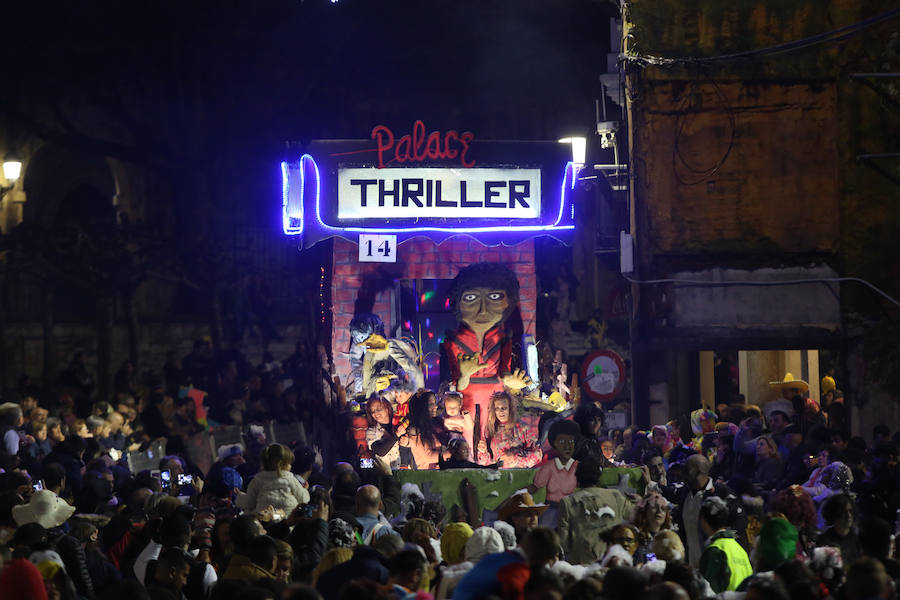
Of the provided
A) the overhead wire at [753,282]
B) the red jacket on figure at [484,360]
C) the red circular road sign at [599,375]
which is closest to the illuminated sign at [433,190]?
the red jacket on figure at [484,360]

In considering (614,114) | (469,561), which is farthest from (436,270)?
(469,561)

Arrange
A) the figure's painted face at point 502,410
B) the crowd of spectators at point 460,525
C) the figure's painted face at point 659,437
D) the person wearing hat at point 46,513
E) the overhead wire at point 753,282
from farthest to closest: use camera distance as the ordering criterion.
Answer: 1. the overhead wire at point 753,282
2. the figure's painted face at point 502,410
3. the figure's painted face at point 659,437
4. the person wearing hat at point 46,513
5. the crowd of spectators at point 460,525

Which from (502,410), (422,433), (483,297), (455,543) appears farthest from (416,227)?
(455,543)

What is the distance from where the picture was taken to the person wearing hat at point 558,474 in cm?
1180

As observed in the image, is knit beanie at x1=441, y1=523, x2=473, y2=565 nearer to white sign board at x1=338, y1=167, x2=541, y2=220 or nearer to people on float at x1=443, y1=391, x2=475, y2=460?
people on float at x1=443, y1=391, x2=475, y2=460

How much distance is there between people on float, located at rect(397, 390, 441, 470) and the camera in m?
18.9

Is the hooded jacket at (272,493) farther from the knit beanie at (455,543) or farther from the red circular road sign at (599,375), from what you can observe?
the red circular road sign at (599,375)

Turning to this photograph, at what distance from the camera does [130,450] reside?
18172 millimetres

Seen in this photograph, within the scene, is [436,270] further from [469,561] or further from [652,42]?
[469,561]

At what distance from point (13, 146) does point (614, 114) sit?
14309 millimetres

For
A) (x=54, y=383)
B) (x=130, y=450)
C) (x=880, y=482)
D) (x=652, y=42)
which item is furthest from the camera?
(x=54, y=383)

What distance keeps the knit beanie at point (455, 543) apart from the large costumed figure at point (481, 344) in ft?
37.2

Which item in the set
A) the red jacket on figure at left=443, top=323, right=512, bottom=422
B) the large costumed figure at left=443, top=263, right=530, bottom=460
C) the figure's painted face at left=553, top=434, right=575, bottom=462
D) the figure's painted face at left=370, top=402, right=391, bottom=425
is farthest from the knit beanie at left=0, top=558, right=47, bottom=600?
the red jacket on figure at left=443, top=323, right=512, bottom=422

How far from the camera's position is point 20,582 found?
23.0ft
